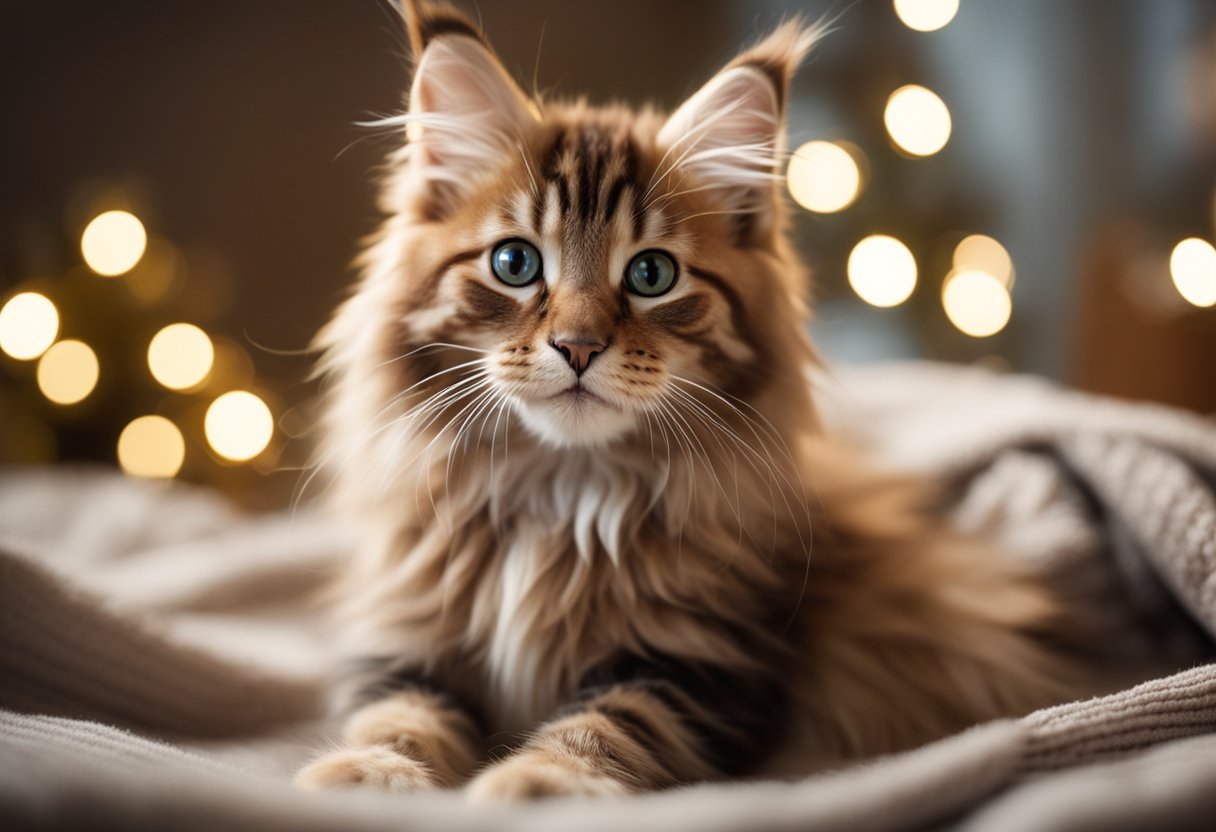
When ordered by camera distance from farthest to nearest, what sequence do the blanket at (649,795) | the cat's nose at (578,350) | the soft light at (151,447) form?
the soft light at (151,447), the cat's nose at (578,350), the blanket at (649,795)

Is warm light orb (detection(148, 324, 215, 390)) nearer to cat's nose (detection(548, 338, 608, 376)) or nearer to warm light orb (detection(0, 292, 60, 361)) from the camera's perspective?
warm light orb (detection(0, 292, 60, 361))

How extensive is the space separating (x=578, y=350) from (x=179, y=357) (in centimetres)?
196

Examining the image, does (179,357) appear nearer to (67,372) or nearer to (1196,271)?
(67,372)

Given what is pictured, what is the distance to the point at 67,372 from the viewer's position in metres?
2.50

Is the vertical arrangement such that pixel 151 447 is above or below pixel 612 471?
above

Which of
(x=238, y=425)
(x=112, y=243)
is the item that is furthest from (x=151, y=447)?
(x=112, y=243)

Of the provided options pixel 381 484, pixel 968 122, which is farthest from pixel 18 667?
pixel 968 122

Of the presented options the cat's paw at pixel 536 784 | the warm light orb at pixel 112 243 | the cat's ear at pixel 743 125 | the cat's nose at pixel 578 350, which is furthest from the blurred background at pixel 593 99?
the cat's paw at pixel 536 784

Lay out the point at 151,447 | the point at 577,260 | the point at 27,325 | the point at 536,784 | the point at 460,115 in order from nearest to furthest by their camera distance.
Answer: the point at 536,784
the point at 577,260
the point at 460,115
the point at 27,325
the point at 151,447

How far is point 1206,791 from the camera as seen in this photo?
0.71 m

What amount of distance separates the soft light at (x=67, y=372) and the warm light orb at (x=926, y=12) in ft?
8.90

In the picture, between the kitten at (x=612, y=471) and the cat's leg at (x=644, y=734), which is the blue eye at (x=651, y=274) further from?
the cat's leg at (x=644, y=734)

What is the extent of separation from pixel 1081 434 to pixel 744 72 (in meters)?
0.82

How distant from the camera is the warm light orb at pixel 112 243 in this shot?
248cm
